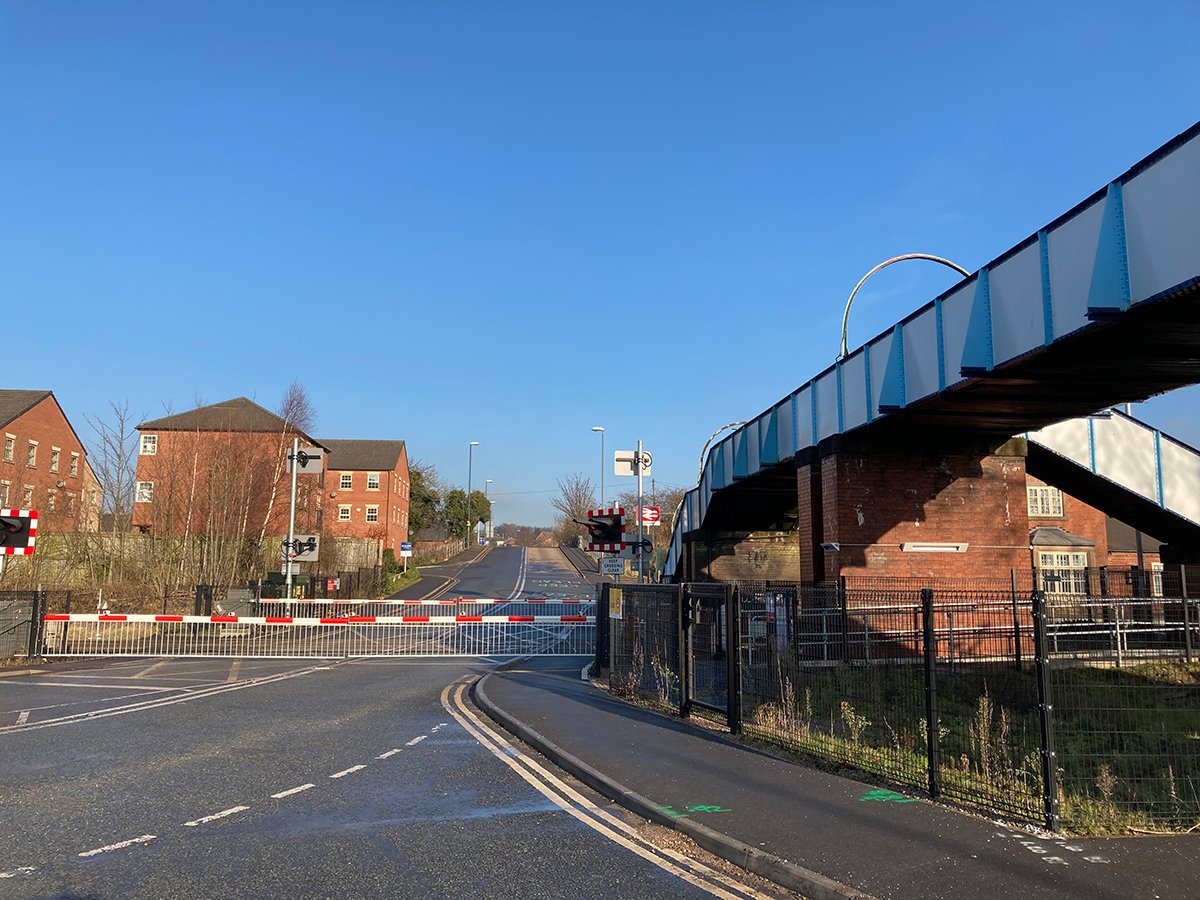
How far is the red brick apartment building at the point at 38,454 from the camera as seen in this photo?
50500mm

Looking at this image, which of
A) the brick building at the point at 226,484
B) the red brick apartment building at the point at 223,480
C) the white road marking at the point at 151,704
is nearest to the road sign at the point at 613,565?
the white road marking at the point at 151,704

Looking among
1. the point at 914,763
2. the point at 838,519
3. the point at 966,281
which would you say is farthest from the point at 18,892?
the point at 838,519

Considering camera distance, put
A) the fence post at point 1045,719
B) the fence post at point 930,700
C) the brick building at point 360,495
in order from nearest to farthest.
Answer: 1. the fence post at point 1045,719
2. the fence post at point 930,700
3. the brick building at point 360,495

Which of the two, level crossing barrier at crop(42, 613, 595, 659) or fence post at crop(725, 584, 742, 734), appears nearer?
fence post at crop(725, 584, 742, 734)

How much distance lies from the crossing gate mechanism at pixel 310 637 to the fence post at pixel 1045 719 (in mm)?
15322

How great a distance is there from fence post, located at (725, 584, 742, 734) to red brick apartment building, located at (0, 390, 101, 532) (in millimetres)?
42183

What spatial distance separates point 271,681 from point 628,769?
1069 cm

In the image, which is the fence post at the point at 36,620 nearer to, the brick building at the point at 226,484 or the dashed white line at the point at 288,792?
the dashed white line at the point at 288,792

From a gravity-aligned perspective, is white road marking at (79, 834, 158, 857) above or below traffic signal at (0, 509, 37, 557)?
below

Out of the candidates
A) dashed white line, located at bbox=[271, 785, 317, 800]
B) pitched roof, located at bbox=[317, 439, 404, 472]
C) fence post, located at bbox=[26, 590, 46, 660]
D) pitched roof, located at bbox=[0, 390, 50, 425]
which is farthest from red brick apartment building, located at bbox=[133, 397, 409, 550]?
dashed white line, located at bbox=[271, 785, 317, 800]

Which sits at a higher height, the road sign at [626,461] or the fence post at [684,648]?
the road sign at [626,461]

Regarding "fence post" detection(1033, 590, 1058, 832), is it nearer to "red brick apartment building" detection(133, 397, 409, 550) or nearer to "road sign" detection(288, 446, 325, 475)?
"road sign" detection(288, 446, 325, 475)

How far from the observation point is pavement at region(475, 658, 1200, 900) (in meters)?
5.31

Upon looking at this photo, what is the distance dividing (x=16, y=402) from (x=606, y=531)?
→ 170 ft
